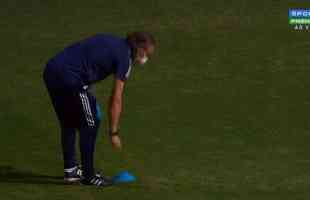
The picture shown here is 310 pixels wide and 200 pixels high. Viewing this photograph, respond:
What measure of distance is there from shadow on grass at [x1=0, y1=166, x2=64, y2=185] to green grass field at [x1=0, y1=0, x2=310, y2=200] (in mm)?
10

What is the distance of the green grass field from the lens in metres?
9.75

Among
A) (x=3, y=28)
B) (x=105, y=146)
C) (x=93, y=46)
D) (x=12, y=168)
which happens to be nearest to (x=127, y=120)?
(x=105, y=146)

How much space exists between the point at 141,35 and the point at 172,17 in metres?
9.11

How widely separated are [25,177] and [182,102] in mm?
3890

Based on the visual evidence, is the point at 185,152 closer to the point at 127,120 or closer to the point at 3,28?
the point at 127,120

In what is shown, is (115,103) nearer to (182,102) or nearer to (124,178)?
(124,178)

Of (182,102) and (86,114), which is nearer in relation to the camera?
(86,114)

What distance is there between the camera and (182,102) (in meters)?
13.3

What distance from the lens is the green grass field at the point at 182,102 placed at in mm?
9750
